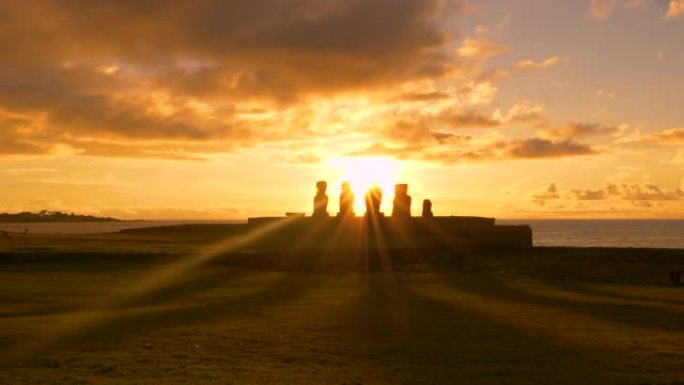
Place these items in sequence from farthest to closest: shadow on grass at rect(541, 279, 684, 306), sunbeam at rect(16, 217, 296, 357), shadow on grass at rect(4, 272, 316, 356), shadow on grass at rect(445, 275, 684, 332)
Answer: shadow on grass at rect(541, 279, 684, 306) → shadow on grass at rect(445, 275, 684, 332) → shadow on grass at rect(4, 272, 316, 356) → sunbeam at rect(16, 217, 296, 357)

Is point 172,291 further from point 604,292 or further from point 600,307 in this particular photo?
point 604,292

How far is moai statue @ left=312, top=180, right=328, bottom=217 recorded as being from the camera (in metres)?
94.6

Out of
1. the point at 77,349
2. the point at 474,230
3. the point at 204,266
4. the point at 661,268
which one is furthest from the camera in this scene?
the point at 474,230

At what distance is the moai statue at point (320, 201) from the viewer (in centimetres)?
9462

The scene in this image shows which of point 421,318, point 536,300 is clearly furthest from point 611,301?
point 421,318

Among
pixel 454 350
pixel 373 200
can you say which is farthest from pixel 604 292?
pixel 373 200

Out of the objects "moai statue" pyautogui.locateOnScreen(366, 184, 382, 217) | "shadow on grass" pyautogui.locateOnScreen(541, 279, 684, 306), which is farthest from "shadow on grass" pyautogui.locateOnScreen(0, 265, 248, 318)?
"moai statue" pyautogui.locateOnScreen(366, 184, 382, 217)

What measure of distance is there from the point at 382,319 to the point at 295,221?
6676cm

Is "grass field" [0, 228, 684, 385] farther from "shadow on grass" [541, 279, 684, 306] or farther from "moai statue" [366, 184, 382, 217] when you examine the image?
"moai statue" [366, 184, 382, 217]

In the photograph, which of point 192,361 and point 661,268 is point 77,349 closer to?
point 192,361

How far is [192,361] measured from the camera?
19078 mm

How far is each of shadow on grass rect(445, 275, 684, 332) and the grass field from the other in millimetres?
90

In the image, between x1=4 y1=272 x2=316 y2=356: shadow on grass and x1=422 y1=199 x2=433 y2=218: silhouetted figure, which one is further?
x1=422 y1=199 x2=433 y2=218: silhouetted figure

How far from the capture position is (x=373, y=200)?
92938mm
